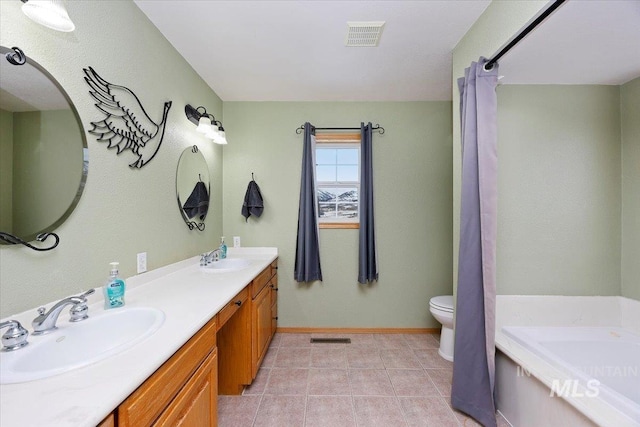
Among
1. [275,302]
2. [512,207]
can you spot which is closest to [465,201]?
[512,207]

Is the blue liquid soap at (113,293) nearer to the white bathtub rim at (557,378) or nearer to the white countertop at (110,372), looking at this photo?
the white countertop at (110,372)

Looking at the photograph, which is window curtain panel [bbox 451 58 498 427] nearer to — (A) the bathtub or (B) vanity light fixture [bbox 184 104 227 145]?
(A) the bathtub

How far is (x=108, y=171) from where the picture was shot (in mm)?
1307

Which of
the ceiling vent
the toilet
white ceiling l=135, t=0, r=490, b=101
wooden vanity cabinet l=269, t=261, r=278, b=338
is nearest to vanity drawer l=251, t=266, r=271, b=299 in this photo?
wooden vanity cabinet l=269, t=261, r=278, b=338

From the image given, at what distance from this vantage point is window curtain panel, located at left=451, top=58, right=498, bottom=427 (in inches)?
58.7

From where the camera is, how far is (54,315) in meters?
0.93

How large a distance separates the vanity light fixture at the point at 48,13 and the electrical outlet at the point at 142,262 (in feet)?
3.68

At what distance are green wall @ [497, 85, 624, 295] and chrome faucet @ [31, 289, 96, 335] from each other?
2348mm

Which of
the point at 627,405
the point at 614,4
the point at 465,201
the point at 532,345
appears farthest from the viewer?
the point at 465,201

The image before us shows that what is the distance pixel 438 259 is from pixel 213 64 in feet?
9.64

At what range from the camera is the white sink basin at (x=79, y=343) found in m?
0.72

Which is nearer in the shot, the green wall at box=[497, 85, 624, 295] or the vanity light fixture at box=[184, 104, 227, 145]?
the green wall at box=[497, 85, 624, 295]

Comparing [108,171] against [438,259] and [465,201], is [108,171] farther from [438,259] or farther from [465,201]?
[438,259]

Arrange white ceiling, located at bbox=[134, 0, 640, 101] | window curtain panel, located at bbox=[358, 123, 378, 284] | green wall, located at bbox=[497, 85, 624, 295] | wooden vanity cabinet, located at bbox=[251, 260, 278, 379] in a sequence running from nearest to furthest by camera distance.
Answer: white ceiling, located at bbox=[134, 0, 640, 101]
green wall, located at bbox=[497, 85, 624, 295]
wooden vanity cabinet, located at bbox=[251, 260, 278, 379]
window curtain panel, located at bbox=[358, 123, 378, 284]
